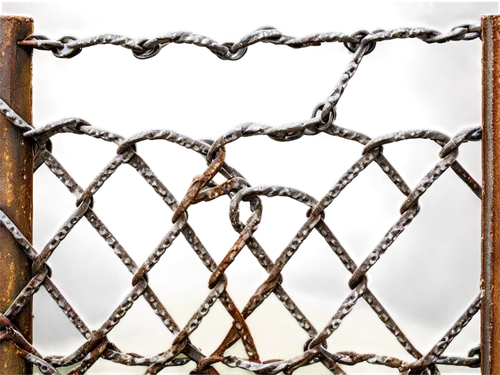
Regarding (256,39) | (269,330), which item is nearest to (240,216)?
(269,330)

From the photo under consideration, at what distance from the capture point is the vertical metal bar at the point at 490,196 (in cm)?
118

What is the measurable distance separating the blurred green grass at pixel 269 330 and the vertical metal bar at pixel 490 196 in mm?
58

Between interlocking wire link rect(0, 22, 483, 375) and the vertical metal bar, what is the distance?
0.03 meters

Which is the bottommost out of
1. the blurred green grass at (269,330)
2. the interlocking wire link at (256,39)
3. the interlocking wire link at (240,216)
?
the blurred green grass at (269,330)

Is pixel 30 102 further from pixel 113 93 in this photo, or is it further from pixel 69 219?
pixel 69 219

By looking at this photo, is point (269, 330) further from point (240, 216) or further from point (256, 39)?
point (256, 39)

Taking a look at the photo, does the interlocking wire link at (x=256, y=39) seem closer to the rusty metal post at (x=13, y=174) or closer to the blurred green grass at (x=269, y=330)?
the rusty metal post at (x=13, y=174)

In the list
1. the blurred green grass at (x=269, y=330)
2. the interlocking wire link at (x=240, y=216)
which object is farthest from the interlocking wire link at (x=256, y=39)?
the blurred green grass at (x=269, y=330)

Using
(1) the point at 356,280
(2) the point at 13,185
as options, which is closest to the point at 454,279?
(1) the point at 356,280

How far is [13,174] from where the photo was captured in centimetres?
122

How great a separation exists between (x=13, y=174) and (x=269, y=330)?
0.77 metres

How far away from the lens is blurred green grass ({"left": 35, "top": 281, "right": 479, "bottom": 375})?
48.9 inches

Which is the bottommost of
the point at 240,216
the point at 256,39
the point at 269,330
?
the point at 269,330

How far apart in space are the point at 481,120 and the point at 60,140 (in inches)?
42.9
